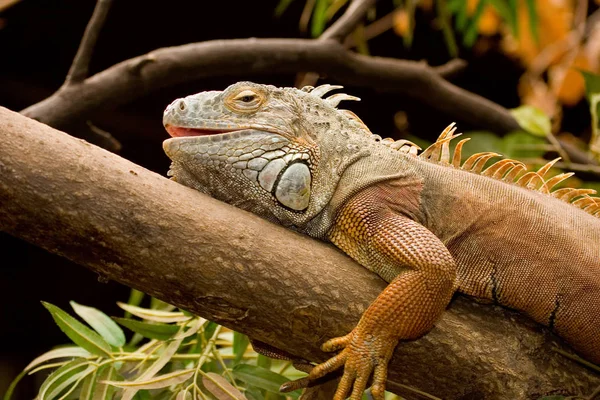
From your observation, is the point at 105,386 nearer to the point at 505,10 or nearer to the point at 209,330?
the point at 209,330

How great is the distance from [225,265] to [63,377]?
1.44 meters

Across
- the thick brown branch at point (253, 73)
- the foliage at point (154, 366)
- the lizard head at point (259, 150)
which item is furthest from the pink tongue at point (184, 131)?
the thick brown branch at point (253, 73)

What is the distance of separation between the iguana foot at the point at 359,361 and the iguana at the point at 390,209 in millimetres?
12

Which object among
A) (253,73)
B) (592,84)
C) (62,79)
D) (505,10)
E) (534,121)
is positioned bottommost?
(534,121)

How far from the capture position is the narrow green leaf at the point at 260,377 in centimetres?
344

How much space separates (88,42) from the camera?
4.60m

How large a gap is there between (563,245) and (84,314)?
8.91 ft

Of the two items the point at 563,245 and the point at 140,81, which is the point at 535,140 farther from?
the point at 140,81

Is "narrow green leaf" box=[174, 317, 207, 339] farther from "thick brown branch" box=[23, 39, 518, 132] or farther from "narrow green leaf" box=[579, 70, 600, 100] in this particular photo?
"narrow green leaf" box=[579, 70, 600, 100]

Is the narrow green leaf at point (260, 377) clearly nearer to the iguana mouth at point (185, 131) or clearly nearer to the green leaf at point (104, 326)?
the green leaf at point (104, 326)

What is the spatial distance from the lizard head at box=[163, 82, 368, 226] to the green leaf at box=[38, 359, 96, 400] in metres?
1.22

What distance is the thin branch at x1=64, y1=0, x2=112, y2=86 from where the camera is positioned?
4.54m

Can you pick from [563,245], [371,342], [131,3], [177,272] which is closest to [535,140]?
[563,245]

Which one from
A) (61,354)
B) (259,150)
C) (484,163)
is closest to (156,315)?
(61,354)
